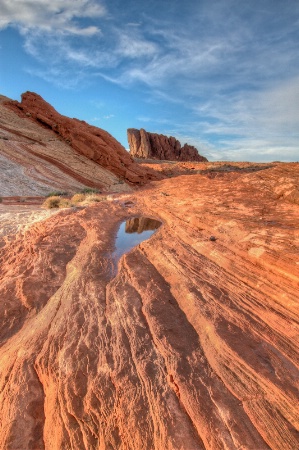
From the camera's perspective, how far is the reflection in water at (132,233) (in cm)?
943

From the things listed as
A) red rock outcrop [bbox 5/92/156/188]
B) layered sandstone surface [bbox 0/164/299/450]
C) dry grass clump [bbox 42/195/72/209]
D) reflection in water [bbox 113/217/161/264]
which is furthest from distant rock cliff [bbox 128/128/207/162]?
layered sandstone surface [bbox 0/164/299/450]

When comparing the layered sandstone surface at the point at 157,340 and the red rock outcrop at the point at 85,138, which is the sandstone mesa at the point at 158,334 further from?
the red rock outcrop at the point at 85,138

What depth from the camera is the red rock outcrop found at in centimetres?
3322

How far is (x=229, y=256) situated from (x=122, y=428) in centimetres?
468

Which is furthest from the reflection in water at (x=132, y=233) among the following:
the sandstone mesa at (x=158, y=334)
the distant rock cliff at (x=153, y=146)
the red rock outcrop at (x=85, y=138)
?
the distant rock cliff at (x=153, y=146)

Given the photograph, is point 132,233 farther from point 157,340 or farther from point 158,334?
point 157,340

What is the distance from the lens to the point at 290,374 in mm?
3930

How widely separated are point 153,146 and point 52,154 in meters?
70.2

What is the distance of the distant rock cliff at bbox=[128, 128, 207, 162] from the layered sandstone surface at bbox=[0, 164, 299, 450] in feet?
285

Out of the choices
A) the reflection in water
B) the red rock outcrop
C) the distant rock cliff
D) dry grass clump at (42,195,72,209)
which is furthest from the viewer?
the distant rock cliff

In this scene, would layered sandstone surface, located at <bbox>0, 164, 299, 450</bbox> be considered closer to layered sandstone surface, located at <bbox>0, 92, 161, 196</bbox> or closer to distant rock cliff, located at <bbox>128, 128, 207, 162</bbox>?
layered sandstone surface, located at <bbox>0, 92, 161, 196</bbox>

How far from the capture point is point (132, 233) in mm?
11531

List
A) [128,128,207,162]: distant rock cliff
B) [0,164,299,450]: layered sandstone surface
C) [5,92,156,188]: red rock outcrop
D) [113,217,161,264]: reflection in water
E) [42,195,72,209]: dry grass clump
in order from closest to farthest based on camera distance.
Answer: [0,164,299,450]: layered sandstone surface
[113,217,161,264]: reflection in water
[42,195,72,209]: dry grass clump
[5,92,156,188]: red rock outcrop
[128,128,207,162]: distant rock cliff

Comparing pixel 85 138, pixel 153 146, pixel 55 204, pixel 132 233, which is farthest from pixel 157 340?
pixel 153 146
